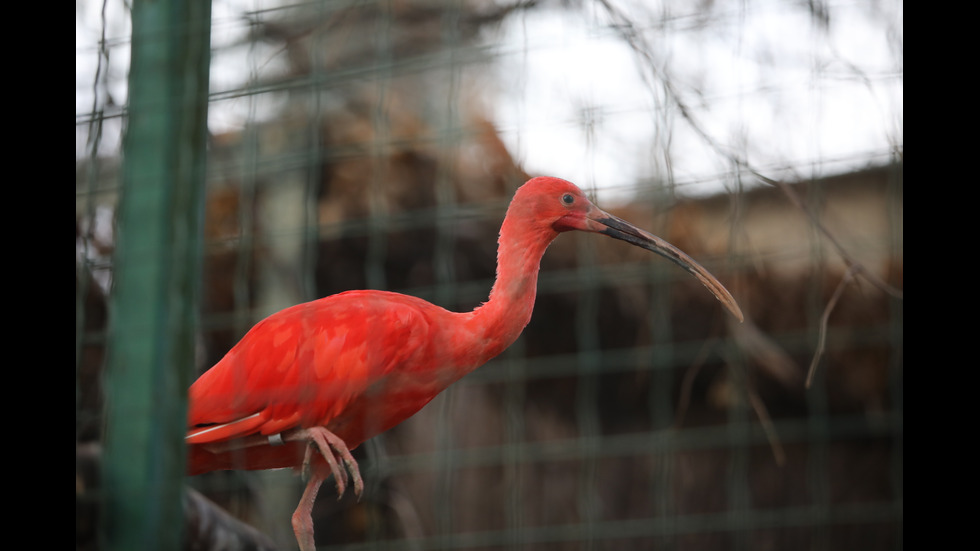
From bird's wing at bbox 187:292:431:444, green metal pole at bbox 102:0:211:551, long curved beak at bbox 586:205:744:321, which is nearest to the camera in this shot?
green metal pole at bbox 102:0:211:551

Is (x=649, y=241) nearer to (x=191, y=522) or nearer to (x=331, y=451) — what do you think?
(x=331, y=451)

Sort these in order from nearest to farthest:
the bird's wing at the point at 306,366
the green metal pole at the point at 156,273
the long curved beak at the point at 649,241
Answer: the green metal pole at the point at 156,273 → the bird's wing at the point at 306,366 → the long curved beak at the point at 649,241

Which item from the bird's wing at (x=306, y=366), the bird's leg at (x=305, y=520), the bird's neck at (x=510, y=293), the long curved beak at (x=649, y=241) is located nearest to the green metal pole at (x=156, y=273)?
the bird's wing at (x=306, y=366)

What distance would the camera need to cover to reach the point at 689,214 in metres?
2.99

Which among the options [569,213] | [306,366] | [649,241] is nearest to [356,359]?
[306,366]

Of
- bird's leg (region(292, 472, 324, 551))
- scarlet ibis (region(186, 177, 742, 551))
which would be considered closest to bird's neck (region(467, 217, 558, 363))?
scarlet ibis (region(186, 177, 742, 551))

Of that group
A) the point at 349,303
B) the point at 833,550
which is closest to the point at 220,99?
the point at 349,303

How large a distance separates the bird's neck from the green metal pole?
505 millimetres

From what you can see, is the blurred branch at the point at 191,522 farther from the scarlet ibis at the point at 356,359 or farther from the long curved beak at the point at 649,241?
the long curved beak at the point at 649,241

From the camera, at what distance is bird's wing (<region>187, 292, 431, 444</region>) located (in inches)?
65.6

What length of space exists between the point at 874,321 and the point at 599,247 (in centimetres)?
85

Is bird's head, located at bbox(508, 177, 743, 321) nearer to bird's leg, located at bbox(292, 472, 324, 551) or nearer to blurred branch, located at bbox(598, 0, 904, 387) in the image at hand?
blurred branch, located at bbox(598, 0, 904, 387)

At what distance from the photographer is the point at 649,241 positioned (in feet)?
5.86

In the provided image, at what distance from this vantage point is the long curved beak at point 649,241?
177 centimetres
